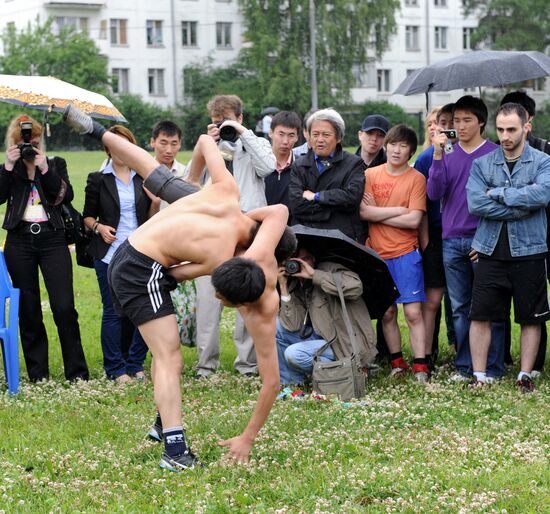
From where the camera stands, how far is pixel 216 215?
21.0 ft

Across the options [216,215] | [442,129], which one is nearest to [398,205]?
[442,129]

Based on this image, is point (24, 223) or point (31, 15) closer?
point (24, 223)

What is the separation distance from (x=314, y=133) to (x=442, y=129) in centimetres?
111

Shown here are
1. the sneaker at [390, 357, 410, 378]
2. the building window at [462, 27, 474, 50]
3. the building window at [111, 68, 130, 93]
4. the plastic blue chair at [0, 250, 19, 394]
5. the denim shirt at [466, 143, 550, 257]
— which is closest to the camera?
the denim shirt at [466, 143, 550, 257]

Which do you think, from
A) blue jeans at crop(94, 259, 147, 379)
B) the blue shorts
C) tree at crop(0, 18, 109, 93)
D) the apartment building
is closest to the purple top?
the blue shorts

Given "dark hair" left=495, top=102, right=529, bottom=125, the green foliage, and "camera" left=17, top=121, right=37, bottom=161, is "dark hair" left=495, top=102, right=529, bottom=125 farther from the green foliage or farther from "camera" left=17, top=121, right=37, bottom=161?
the green foliage

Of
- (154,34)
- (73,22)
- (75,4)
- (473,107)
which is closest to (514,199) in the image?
(473,107)

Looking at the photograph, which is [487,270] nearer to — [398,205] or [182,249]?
[398,205]

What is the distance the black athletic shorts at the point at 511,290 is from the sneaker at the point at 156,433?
2959 mm

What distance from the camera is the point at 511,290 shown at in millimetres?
8484

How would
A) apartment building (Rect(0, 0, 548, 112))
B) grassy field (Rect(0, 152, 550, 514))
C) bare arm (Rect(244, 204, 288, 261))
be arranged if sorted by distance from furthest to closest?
apartment building (Rect(0, 0, 548, 112))
bare arm (Rect(244, 204, 288, 261))
grassy field (Rect(0, 152, 550, 514))

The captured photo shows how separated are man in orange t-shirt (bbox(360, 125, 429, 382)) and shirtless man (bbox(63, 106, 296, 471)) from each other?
8.20 ft

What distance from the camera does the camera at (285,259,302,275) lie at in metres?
8.44

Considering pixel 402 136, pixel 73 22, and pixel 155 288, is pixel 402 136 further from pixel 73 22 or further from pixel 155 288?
pixel 73 22
